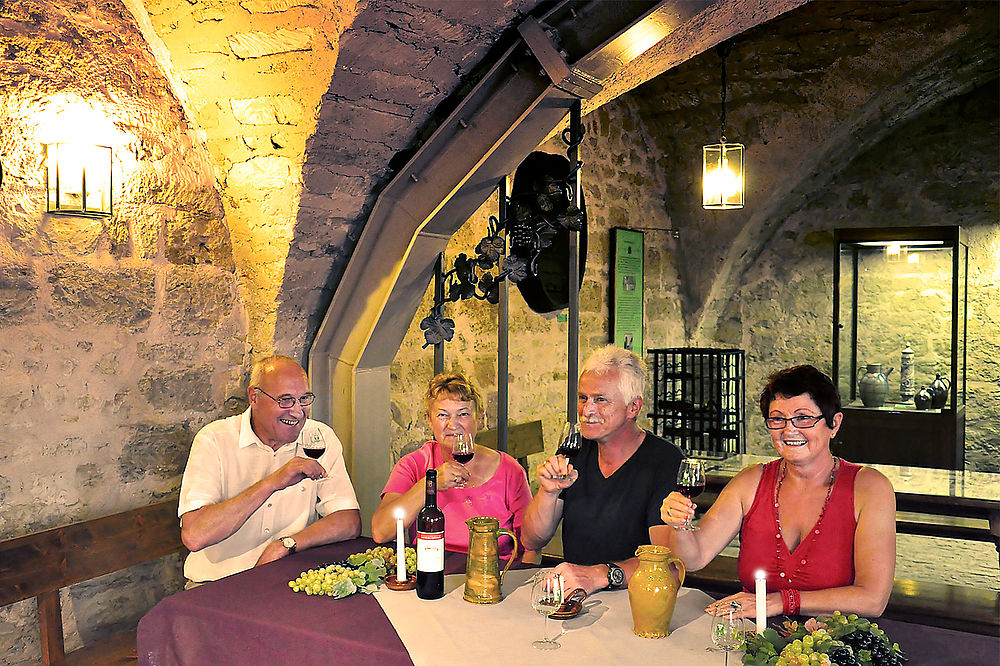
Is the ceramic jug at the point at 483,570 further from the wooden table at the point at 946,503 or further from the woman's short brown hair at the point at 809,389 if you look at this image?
the wooden table at the point at 946,503

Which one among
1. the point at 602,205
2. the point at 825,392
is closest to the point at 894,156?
the point at 602,205

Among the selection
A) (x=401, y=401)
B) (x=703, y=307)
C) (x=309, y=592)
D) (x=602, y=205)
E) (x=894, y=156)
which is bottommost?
(x=309, y=592)

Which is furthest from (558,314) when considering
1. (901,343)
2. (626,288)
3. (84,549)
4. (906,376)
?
(84,549)

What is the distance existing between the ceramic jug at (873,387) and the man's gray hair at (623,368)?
4.02 meters

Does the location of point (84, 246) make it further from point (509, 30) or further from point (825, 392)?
point (825, 392)

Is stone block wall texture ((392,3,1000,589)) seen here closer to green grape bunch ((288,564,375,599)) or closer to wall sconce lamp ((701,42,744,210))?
wall sconce lamp ((701,42,744,210))

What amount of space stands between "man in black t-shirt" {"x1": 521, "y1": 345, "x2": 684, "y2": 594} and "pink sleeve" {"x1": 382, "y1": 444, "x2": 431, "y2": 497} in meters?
0.43

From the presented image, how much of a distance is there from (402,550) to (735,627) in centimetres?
89

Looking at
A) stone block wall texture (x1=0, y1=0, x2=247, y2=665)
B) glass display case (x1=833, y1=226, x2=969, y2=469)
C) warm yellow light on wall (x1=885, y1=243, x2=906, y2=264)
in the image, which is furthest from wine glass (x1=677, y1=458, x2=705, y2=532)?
warm yellow light on wall (x1=885, y1=243, x2=906, y2=264)

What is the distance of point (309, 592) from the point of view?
2.15 meters

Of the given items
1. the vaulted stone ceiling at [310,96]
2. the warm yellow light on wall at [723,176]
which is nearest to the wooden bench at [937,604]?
the vaulted stone ceiling at [310,96]

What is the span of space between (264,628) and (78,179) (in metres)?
1.64

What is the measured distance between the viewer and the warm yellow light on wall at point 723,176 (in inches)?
220

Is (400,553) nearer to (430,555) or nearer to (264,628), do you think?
(430,555)
